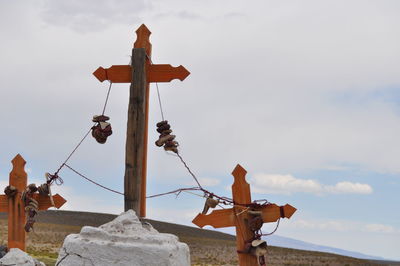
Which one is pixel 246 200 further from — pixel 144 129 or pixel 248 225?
pixel 144 129

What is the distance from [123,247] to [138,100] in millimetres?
1865

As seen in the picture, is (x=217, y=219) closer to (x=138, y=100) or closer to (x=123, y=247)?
(x=138, y=100)

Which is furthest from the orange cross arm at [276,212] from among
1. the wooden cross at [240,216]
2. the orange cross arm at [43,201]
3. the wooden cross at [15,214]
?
the wooden cross at [15,214]

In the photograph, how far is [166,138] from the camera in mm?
6891

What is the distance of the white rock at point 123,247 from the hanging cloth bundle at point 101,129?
1.76 m

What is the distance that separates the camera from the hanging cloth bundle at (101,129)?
22.7 feet

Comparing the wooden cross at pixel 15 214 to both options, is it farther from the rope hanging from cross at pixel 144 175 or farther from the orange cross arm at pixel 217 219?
the orange cross arm at pixel 217 219

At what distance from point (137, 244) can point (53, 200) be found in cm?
492

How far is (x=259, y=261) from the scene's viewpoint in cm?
794

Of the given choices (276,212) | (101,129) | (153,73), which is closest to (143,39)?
(153,73)

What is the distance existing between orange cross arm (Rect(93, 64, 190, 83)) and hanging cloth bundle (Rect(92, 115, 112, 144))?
20.6 inches

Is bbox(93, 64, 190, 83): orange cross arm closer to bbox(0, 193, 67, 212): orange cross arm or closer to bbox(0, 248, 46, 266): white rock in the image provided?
bbox(0, 193, 67, 212): orange cross arm

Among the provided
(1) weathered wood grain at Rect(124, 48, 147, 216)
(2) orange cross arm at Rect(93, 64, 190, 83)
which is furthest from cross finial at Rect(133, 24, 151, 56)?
(1) weathered wood grain at Rect(124, 48, 147, 216)

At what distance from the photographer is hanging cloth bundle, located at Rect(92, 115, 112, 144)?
6.92m
